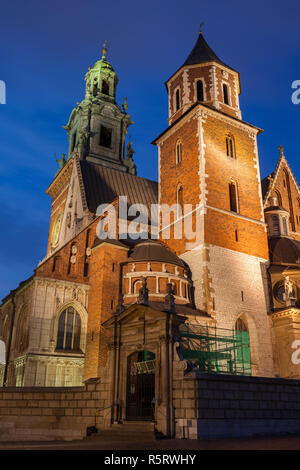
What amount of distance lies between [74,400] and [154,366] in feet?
11.0

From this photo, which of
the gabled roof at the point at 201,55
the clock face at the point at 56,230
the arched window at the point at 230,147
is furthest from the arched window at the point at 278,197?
the clock face at the point at 56,230

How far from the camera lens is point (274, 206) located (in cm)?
2920

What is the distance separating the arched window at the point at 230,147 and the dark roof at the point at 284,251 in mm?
6166

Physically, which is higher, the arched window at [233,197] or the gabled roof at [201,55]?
the gabled roof at [201,55]

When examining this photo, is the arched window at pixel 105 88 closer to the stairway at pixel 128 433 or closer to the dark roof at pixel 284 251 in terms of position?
the dark roof at pixel 284 251

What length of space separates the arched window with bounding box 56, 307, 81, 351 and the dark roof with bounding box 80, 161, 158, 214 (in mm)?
11904

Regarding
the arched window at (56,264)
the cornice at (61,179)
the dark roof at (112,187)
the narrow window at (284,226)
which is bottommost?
the arched window at (56,264)

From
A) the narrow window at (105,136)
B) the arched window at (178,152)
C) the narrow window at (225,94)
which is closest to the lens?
the arched window at (178,152)

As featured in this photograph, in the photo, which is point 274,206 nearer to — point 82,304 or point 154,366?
point 82,304

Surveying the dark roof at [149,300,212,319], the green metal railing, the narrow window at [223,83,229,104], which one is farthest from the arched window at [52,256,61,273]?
the narrow window at [223,83,229,104]

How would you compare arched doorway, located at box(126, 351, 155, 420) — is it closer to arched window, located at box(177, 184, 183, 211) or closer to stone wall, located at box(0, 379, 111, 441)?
stone wall, located at box(0, 379, 111, 441)

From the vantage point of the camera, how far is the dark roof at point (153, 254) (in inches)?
911

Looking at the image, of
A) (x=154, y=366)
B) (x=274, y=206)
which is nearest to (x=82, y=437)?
(x=154, y=366)
